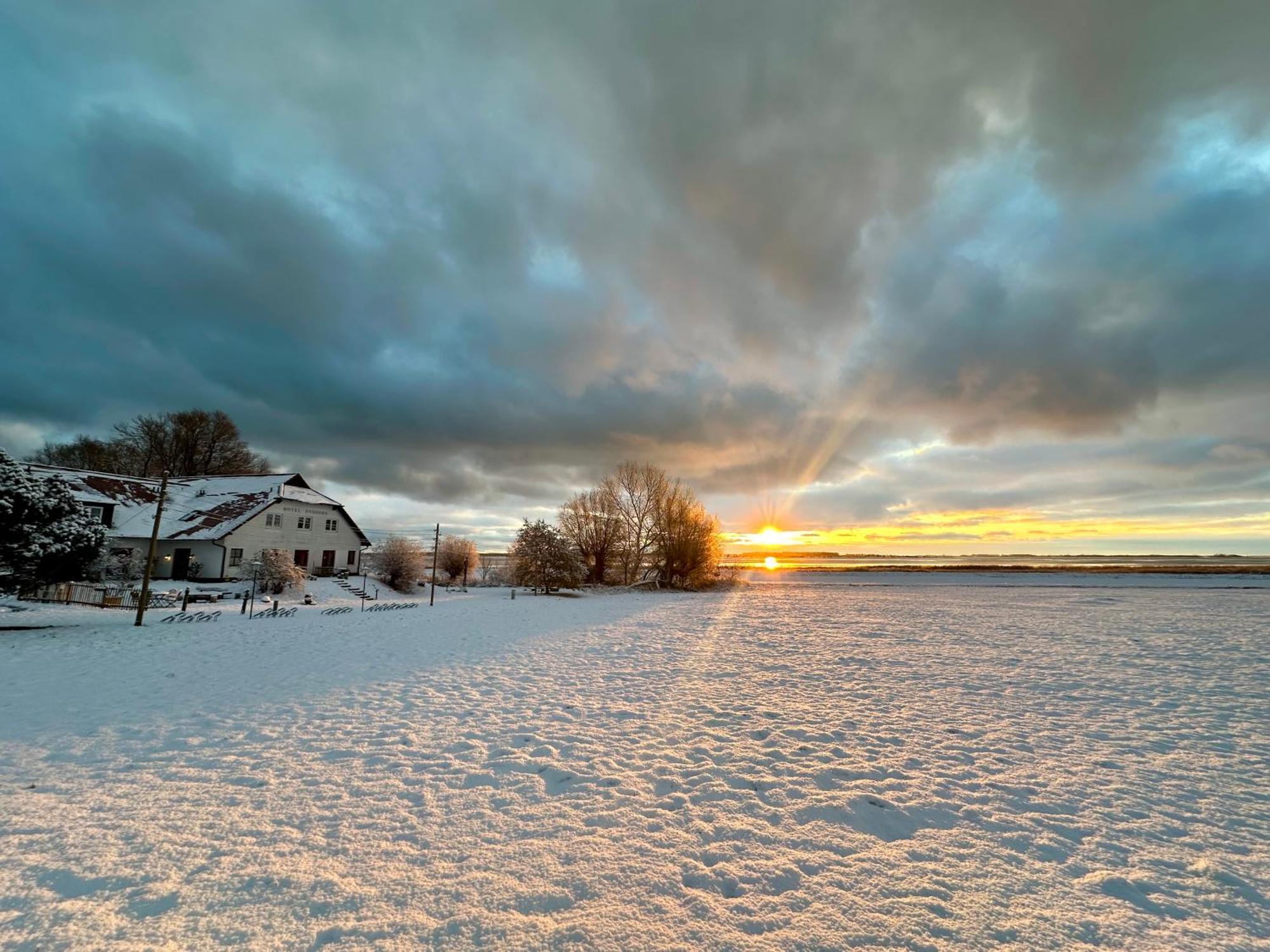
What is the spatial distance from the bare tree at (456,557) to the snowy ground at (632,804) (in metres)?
32.3

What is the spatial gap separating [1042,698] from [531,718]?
8.83 m

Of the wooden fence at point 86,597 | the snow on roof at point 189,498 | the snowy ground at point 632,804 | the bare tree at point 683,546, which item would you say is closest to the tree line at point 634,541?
the bare tree at point 683,546

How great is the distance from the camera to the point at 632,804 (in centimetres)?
505

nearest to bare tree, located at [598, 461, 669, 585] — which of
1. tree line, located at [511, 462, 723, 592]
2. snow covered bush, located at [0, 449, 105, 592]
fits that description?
tree line, located at [511, 462, 723, 592]

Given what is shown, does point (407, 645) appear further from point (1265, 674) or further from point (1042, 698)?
point (1265, 674)

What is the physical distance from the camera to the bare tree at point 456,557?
44.2 meters

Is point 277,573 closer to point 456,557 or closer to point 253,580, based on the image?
point 253,580

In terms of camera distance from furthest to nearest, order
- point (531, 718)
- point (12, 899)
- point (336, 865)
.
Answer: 1. point (531, 718)
2. point (336, 865)
3. point (12, 899)

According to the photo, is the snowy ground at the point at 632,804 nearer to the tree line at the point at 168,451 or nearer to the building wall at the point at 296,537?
the building wall at the point at 296,537

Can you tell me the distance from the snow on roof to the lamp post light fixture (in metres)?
2.72

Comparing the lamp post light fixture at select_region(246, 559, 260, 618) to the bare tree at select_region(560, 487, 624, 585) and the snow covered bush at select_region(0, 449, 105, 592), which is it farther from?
the bare tree at select_region(560, 487, 624, 585)

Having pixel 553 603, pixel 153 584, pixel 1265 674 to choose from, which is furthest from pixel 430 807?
pixel 153 584

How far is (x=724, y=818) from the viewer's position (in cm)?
480

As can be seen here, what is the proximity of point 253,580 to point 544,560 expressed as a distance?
1611 centimetres
